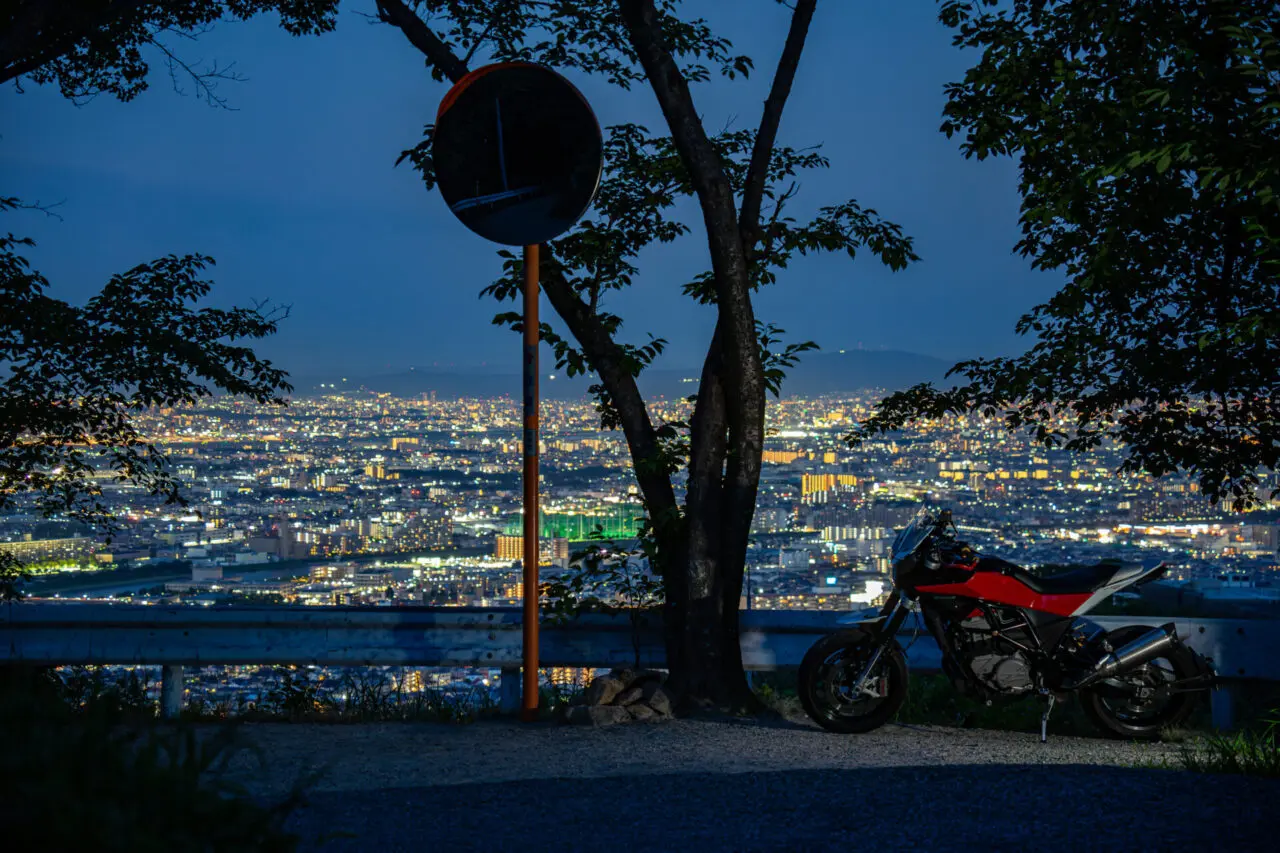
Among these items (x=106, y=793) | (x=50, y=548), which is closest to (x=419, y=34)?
(x=50, y=548)

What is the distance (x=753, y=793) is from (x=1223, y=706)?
353cm

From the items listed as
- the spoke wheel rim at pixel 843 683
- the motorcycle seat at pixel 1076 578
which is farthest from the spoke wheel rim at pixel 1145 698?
the spoke wheel rim at pixel 843 683

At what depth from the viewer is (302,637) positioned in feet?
24.6

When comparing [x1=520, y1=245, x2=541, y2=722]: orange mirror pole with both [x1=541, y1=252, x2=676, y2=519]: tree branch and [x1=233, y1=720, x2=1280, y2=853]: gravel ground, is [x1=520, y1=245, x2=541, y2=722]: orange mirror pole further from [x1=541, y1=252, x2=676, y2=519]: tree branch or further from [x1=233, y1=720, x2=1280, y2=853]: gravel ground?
[x1=541, y1=252, x2=676, y2=519]: tree branch

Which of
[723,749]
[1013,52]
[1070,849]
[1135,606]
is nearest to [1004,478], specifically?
[1135,606]

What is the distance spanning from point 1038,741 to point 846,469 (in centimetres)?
667

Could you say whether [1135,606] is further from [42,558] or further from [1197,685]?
[42,558]

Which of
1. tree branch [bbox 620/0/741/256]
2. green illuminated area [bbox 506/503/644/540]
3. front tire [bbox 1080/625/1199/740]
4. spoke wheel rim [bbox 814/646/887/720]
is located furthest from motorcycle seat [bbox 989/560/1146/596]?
tree branch [bbox 620/0/741/256]

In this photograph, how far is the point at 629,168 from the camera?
9.09 m

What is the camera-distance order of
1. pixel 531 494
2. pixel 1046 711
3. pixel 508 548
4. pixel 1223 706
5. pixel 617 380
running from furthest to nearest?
pixel 508 548
pixel 617 380
pixel 531 494
pixel 1223 706
pixel 1046 711

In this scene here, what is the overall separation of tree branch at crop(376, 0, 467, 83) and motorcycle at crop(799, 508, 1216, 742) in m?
4.50

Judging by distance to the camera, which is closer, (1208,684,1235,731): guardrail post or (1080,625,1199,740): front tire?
(1080,625,1199,740): front tire

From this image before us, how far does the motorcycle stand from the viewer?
6.70m

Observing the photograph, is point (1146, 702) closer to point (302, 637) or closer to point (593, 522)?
point (593, 522)
